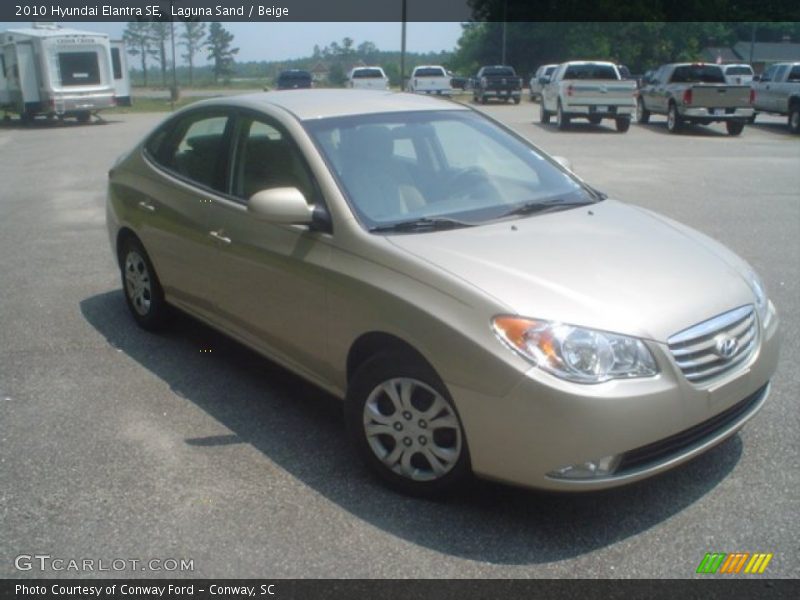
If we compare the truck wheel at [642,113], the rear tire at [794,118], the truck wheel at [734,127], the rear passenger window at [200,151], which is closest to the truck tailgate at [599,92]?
the truck wheel at [734,127]

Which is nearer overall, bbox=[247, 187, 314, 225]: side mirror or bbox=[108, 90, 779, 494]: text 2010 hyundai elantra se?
bbox=[108, 90, 779, 494]: text 2010 hyundai elantra se

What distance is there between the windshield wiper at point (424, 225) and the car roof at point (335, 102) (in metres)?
0.92

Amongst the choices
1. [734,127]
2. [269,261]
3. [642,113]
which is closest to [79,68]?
[642,113]

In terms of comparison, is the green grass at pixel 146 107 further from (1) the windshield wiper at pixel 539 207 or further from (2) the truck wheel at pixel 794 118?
(1) the windshield wiper at pixel 539 207

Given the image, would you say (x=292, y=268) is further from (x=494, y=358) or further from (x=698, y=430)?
(x=698, y=430)

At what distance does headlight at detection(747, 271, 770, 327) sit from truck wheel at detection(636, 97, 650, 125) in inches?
981

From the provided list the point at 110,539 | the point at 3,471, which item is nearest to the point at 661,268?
the point at 110,539

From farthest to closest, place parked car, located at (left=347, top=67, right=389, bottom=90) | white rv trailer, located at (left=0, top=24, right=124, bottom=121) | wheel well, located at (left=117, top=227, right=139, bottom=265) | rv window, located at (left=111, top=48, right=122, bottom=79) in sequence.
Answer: parked car, located at (left=347, top=67, right=389, bottom=90), rv window, located at (left=111, top=48, right=122, bottom=79), white rv trailer, located at (left=0, top=24, right=124, bottom=121), wheel well, located at (left=117, top=227, right=139, bottom=265)

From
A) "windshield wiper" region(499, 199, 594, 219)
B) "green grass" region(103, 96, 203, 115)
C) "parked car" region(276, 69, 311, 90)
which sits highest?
"windshield wiper" region(499, 199, 594, 219)

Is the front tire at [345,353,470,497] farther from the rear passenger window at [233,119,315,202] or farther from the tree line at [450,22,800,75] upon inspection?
the tree line at [450,22,800,75]

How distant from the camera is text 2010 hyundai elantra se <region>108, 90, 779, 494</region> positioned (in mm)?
3297

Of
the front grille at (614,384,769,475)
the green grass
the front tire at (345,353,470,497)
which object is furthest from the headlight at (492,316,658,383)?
the green grass

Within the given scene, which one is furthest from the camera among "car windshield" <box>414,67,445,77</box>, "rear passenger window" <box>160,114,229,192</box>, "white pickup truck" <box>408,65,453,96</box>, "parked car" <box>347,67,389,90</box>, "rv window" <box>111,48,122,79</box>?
"car windshield" <box>414,67,445,77</box>

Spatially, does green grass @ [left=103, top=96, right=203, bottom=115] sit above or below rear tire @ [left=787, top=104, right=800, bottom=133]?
below
